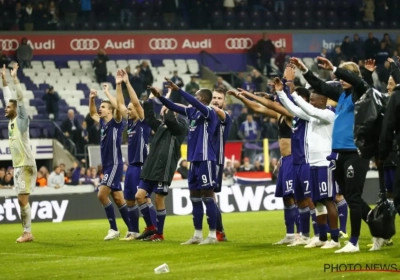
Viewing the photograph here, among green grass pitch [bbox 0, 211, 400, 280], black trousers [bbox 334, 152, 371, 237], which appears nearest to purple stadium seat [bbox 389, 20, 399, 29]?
green grass pitch [bbox 0, 211, 400, 280]

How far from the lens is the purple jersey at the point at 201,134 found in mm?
14938

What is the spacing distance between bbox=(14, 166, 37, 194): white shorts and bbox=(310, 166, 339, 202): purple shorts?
5.59 m

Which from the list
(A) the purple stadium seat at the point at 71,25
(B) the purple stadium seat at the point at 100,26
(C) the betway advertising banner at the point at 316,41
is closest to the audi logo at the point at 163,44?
(B) the purple stadium seat at the point at 100,26

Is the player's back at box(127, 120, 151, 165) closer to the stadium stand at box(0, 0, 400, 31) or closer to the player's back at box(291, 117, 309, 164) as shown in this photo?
the player's back at box(291, 117, 309, 164)

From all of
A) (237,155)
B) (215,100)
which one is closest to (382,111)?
(215,100)

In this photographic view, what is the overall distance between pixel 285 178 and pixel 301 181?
0.83 m

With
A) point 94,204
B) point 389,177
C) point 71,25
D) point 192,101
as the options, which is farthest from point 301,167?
point 71,25

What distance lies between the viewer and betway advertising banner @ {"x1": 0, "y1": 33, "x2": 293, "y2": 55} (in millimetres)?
36281

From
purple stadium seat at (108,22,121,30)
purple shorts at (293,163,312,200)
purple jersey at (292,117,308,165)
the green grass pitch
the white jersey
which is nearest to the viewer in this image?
the green grass pitch

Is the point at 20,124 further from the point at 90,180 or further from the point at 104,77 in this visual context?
the point at 104,77

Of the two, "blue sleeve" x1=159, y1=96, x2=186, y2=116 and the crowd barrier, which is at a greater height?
"blue sleeve" x1=159, y1=96, x2=186, y2=116

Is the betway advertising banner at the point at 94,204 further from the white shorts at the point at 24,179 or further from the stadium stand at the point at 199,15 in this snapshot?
the stadium stand at the point at 199,15

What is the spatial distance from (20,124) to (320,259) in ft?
22.8

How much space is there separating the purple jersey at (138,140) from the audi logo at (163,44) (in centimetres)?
2189
